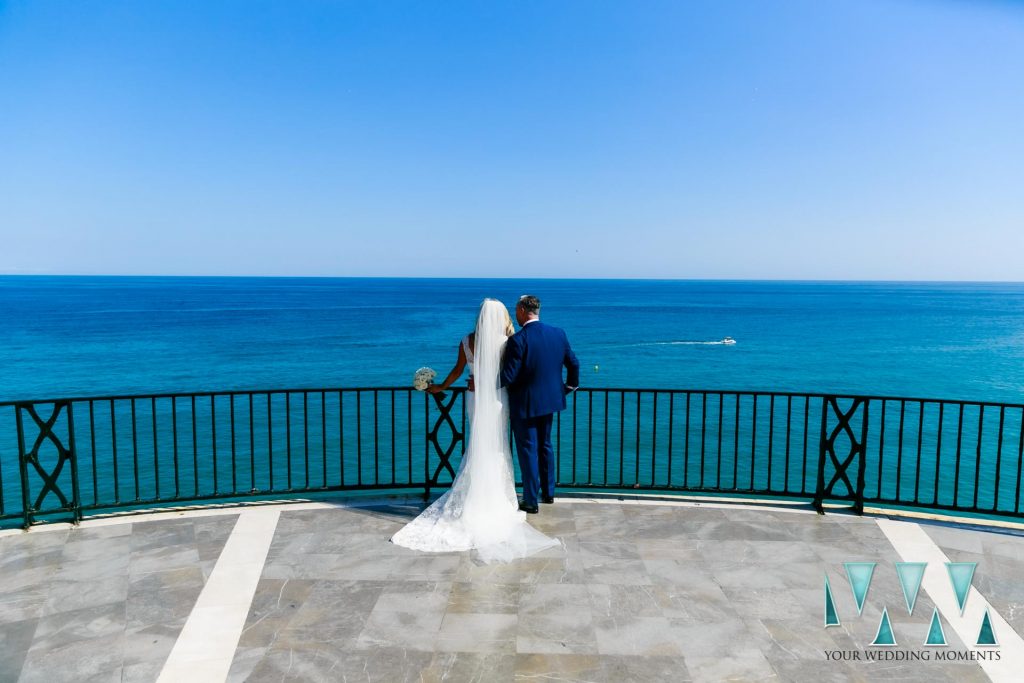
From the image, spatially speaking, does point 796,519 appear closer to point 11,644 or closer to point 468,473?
point 468,473

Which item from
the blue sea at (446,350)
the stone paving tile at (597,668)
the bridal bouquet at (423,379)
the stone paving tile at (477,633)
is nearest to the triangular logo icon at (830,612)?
the stone paving tile at (597,668)

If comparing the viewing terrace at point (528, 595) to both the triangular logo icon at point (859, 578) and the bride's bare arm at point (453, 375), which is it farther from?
the bride's bare arm at point (453, 375)

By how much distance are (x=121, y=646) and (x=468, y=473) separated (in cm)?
263

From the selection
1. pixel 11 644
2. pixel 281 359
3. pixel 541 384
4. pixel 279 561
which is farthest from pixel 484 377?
pixel 281 359

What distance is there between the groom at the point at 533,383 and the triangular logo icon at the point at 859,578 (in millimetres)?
2430

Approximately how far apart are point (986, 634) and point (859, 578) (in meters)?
0.80

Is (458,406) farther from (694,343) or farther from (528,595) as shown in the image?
(694,343)

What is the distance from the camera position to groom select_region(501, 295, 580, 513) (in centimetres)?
549

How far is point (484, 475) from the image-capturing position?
5.39m

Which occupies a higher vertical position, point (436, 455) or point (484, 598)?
point (484, 598)

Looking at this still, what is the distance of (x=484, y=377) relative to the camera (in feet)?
17.9

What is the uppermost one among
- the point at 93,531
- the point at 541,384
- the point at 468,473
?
the point at 541,384

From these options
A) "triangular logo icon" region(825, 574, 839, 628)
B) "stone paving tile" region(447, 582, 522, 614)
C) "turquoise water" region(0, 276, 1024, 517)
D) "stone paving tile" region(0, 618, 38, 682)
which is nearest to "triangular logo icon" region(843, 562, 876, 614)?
"triangular logo icon" region(825, 574, 839, 628)

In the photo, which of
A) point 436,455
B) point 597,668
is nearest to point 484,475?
point 597,668
